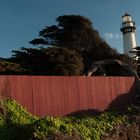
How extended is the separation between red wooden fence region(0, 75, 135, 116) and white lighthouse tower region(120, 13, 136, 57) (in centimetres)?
2402

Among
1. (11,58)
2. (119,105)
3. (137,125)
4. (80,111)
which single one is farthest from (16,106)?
(11,58)

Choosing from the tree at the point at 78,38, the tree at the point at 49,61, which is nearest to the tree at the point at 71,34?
the tree at the point at 78,38

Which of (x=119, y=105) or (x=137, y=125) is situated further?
(x=119, y=105)

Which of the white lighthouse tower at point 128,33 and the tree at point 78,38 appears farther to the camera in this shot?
the white lighthouse tower at point 128,33

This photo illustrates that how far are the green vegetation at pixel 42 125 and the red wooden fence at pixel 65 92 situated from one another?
2.02ft

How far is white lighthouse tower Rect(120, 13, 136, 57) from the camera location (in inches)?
1711

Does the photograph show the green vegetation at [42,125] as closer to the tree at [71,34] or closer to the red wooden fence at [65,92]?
the red wooden fence at [65,92]

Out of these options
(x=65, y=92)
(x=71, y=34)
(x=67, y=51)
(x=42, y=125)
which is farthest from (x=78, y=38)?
(x=42, y=125)

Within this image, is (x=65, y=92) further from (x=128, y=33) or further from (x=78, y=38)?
(x=128, y=33)

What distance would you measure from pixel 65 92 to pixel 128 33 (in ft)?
96.2

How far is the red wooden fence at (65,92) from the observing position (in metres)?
15.2

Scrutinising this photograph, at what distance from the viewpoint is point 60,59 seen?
2333 centimetres

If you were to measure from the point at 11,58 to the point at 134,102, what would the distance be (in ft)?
26.9

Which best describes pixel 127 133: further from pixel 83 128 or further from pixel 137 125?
pixel 83 128
